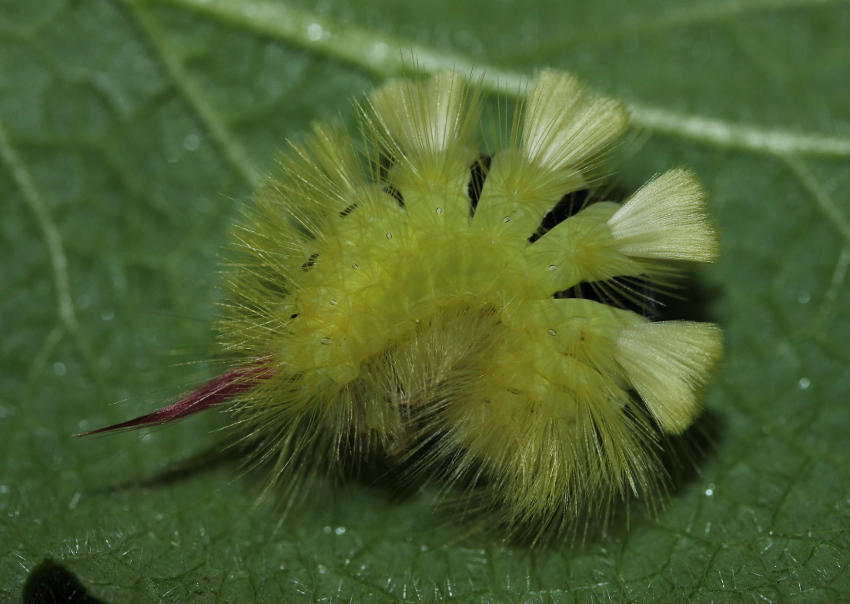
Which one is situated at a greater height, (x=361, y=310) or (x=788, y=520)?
(x=361, y=310)

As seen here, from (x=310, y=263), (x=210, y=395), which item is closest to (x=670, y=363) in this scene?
(x=310, y=263)

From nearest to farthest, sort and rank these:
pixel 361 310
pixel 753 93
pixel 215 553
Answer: pixel 361 310 < pixel 215 553 < pixel 753 93

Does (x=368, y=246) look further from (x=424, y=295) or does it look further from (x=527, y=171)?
(x=527, y=171)

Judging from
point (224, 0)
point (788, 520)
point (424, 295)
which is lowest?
point (788, 520)

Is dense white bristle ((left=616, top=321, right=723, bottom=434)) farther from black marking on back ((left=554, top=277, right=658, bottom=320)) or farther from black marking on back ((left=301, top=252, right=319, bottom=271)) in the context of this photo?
black marking on back ((left=301, top=252, right=319, bottom=271))

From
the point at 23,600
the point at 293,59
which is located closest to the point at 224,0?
the point at 293,59

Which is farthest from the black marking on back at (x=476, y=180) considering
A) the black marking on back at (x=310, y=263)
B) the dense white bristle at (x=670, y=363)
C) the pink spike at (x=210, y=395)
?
the pink spike at (x=210, y=395)

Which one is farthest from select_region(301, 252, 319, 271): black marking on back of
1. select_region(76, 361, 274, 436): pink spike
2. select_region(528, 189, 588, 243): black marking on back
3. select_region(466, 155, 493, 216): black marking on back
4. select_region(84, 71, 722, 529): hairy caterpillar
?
select_region(528, 189, 588, 243): black marking on back
